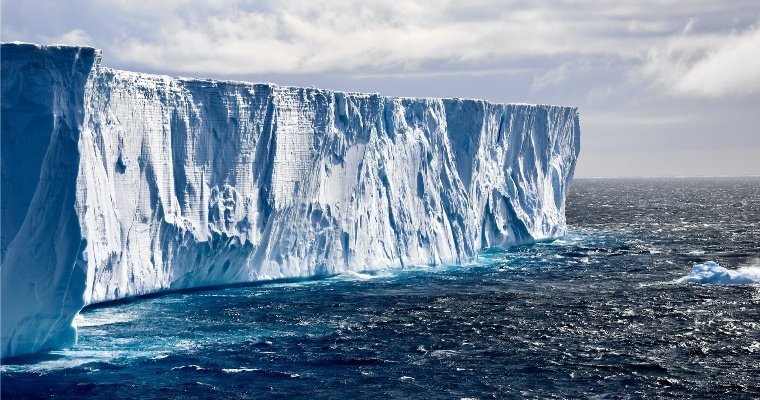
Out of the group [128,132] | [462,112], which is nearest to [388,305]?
[128,132]

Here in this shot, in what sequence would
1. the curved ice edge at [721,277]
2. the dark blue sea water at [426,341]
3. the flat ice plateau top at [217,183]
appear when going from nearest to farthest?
1. the dark blue sea water at [426,341]
2. the flat ice plateau top at [217,183]
3. the curved ice edge at [721,277]

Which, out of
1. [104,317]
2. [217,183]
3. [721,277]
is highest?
[217,183]

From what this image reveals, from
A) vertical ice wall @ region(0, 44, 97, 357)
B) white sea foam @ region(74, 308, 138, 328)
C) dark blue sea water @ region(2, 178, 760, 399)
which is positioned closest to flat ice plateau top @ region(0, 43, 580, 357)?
vertical ice wall @ region(0, 44, 97, 357)

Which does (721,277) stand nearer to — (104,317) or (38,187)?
(104,317)

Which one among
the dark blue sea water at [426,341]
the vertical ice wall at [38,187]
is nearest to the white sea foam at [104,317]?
the dark blue sea water at [426,341]

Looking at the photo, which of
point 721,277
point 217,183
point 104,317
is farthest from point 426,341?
point 721,277

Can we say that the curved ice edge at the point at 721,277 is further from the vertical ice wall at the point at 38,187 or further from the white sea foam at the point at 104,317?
the vertical ice wall at the point at 38,187

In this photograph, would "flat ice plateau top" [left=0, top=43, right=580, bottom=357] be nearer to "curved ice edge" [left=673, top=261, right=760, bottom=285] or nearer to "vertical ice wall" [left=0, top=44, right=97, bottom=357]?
"vertical ice wall" [left=0, top=44, right=97, bottom=357]
